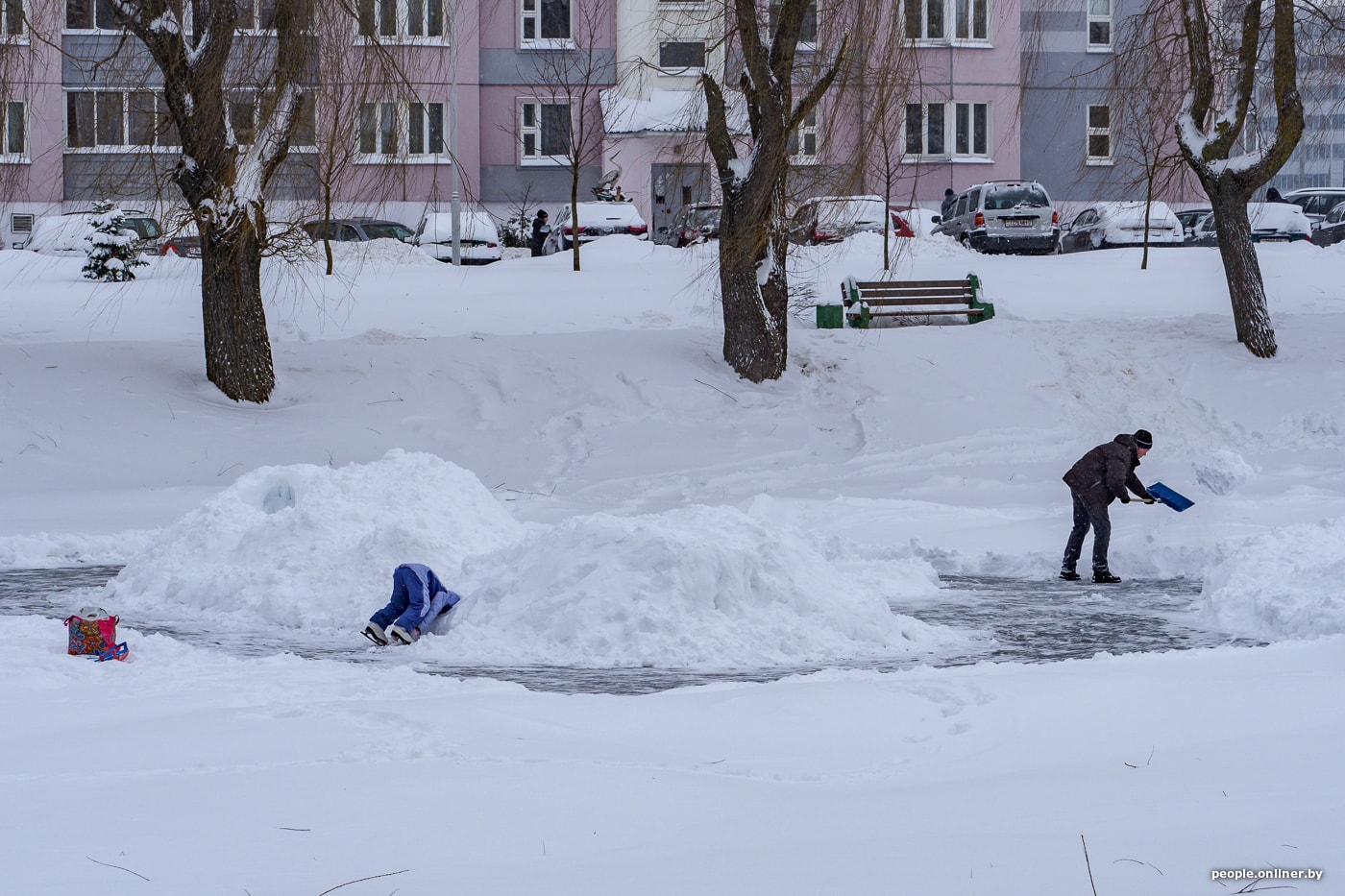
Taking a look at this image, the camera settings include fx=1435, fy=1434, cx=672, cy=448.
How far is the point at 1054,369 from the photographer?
18156 millimetres

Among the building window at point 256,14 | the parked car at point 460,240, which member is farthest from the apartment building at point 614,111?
the building window at point 256,14

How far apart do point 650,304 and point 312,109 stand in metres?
7.95

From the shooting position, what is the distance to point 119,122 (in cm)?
1464

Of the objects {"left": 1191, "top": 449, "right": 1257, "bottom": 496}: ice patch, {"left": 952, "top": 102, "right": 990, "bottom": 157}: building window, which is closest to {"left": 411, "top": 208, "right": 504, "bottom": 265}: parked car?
{"left": 952, "top": 102, "right": 990, "bottom": 157}: building window

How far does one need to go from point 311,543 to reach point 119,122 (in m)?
6.92

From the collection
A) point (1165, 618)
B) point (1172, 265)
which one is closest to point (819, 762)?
point (1165, 618)

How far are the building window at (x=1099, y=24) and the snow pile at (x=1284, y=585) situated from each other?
31.9 m

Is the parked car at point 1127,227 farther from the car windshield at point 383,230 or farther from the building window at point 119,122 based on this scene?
the building window at point 119,122

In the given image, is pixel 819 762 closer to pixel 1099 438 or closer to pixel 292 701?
pixel 292 701

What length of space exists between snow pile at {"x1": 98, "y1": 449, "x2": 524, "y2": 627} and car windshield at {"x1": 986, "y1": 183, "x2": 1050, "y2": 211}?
20.7m

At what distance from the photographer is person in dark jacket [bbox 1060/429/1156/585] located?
1068cm

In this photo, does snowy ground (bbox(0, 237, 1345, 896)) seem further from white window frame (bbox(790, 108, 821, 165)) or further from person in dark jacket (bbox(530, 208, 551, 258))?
person in dark jacket (bbox(530, 208, 551, 258))

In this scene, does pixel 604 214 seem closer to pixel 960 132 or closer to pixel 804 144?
pixel 960 132

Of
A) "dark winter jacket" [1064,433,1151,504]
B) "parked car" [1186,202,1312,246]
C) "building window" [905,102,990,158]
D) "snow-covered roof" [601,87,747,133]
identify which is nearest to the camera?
"dark winter jacket" [1064,433,1151,504]
